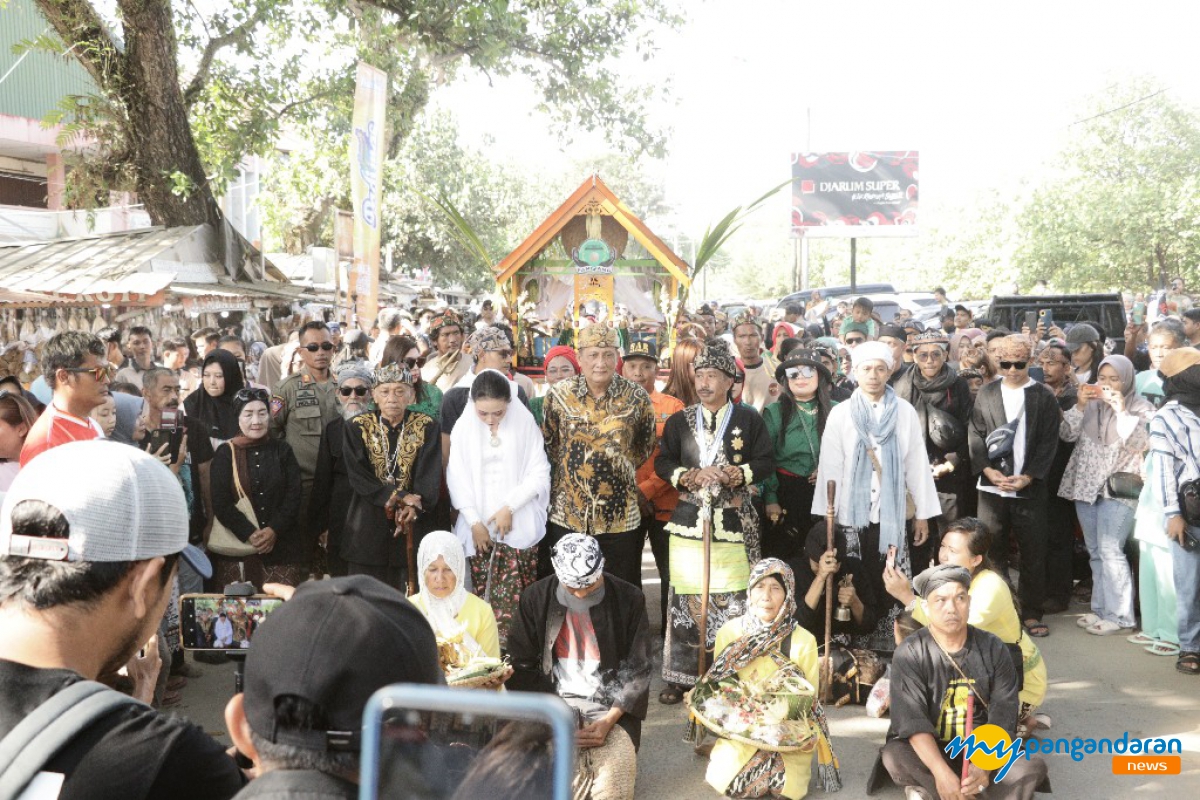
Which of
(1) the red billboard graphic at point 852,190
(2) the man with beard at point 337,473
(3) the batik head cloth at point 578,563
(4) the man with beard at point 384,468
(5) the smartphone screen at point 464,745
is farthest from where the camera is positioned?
(1) the red billboard graphic at point 852,190

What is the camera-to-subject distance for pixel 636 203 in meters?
67.9

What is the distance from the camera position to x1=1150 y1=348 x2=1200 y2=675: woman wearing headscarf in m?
5.52

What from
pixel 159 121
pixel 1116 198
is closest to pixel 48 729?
pixel 159 121

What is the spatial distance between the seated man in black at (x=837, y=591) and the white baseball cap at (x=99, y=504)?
4273 millimetres

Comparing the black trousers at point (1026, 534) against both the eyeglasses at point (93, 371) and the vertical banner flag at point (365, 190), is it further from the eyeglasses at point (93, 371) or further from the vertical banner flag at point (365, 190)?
the vertical banner flag at point (365, 190)

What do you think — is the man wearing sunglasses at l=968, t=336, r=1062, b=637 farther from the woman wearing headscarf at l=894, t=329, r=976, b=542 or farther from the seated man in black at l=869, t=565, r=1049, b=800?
the seated man in black at l=869, t=565, r=1049, b=800

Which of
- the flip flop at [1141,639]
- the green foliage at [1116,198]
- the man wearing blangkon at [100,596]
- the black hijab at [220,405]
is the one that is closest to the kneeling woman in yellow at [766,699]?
the flip flop at [1141,639]

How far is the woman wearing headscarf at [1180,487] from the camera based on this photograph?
18.1 feet

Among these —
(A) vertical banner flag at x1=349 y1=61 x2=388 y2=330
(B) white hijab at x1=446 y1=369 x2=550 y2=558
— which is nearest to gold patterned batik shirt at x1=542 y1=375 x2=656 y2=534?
(B) white hijab at x1=446 y1=369 x2=550 y2=558

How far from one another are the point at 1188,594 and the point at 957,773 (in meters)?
2.33

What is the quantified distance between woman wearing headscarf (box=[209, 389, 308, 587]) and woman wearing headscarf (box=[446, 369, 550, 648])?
102cm

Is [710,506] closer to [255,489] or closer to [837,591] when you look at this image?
[837,591]

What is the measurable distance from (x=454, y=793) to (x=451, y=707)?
0.21 m

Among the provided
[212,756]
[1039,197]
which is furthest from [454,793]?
[1039,197]
